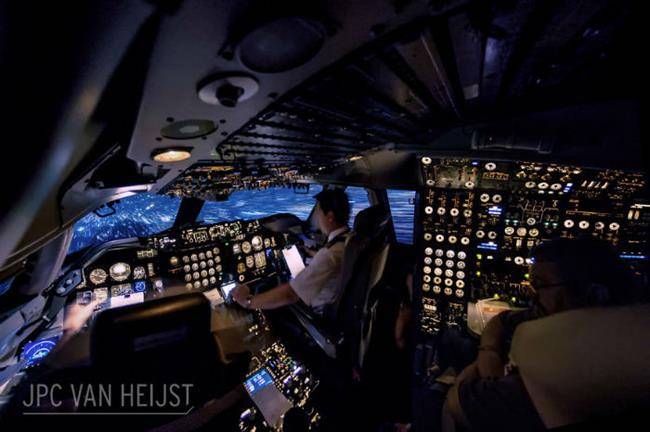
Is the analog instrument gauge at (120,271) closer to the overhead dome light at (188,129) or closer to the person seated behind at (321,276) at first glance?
the person seated behind at (321,276)

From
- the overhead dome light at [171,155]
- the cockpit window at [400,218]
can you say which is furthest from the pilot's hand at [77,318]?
the cockpit window at [400,218]

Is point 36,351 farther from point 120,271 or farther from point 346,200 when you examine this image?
point 346,200

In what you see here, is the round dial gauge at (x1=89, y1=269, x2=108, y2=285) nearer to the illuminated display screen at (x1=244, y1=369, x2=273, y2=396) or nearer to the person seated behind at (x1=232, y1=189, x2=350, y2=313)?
the person seated behind at (x1=232, y1=189, x2=350, y2=313)

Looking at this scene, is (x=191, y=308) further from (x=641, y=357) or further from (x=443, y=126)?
(x=443, y=126)

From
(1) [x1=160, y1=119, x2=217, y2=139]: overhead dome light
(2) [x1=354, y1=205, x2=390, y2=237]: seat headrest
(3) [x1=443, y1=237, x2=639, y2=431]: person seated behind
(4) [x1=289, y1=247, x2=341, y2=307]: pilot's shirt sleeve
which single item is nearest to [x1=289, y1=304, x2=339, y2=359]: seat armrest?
(4) [x1=289, y1=247, x2=341, y2=307]: pilot's shirt sleeve

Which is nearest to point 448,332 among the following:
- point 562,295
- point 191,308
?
point 562,295

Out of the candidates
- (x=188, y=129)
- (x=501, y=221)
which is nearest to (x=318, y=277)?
(x=188, y=129)
